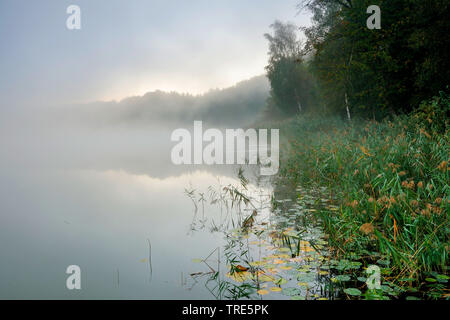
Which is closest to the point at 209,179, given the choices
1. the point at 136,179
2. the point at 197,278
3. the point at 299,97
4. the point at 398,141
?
the point at 136,179

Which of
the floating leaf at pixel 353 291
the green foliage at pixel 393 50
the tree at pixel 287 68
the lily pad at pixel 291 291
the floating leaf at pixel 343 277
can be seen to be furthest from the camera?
the tree at pixel 287 68

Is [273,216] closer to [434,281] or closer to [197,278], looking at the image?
[197,278]

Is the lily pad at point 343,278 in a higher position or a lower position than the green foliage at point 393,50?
lower

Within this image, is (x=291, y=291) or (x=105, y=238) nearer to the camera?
(x=291, y=291)

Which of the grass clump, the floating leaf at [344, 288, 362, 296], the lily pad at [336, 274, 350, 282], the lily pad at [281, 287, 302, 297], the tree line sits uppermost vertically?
the tree line

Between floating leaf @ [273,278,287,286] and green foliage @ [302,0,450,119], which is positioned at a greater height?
green foliage @ [302,0,450,119]

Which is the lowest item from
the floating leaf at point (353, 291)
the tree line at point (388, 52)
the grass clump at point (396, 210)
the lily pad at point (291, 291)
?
the lily pad at point (291, 291)

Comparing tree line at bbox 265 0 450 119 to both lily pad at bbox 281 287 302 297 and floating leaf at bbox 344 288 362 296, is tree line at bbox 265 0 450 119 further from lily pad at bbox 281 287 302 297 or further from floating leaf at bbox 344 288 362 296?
lily pad at bbox 281 287 302 297

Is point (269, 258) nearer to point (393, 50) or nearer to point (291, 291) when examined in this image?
point (291, 291)

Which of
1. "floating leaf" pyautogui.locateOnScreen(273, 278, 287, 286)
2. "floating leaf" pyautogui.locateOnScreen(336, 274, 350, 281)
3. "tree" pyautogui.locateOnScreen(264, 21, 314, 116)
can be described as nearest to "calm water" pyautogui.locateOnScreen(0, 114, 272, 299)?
"floating leaf" pyautogui.locateOnScreen(273, 278, 287, 286)

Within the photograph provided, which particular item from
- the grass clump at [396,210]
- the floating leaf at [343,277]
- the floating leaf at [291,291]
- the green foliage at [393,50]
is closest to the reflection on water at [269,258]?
the floating leaf at [291,291]

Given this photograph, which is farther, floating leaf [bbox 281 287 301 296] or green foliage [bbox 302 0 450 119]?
green foliage [bbox 302 0 450 119]

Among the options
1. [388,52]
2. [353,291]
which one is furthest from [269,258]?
[388,52]

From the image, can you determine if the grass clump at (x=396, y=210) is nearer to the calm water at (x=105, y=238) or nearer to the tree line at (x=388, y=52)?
the calm water at (x=105, y=238)
